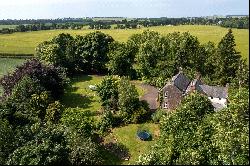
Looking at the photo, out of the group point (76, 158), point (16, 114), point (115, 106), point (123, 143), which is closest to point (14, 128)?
point (16, 114)

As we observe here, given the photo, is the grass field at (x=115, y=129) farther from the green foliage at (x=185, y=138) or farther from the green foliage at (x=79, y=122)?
the green foliage at (x=185, y=138)

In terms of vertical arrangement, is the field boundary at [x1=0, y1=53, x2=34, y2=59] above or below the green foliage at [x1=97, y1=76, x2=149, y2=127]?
above

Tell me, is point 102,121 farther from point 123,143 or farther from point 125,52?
point 125,52

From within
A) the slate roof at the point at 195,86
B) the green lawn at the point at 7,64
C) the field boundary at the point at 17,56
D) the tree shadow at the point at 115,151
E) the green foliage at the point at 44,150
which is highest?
the field boundary at the point at 17,56

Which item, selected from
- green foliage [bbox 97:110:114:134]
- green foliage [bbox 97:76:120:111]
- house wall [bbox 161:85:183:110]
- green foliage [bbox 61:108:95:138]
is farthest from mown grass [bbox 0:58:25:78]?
green foliage [bbox 61:108:95:138]

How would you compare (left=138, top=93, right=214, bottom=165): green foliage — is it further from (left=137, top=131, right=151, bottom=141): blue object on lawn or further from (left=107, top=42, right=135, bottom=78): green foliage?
(left=107, top=42, right=135, bottom=78): green foliage

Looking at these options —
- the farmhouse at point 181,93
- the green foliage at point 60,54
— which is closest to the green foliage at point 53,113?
the farmhouse at point 181,93

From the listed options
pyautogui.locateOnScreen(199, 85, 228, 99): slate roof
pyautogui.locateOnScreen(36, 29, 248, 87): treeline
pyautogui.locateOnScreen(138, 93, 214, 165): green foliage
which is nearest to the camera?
pyautogui.locateOnScreen(138, 93, 214, 165): green foliage

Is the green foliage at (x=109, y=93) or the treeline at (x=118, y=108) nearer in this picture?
the treeline at (x=118, y=108)

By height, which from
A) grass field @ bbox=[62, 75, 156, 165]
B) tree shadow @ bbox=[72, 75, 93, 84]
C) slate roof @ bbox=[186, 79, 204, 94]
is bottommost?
grass field @ bbox=[62, 75, 156, 165]

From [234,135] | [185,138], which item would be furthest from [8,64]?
[234,135]

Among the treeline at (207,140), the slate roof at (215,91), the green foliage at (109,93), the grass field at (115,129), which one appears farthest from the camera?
the slate roof at (215,91)
